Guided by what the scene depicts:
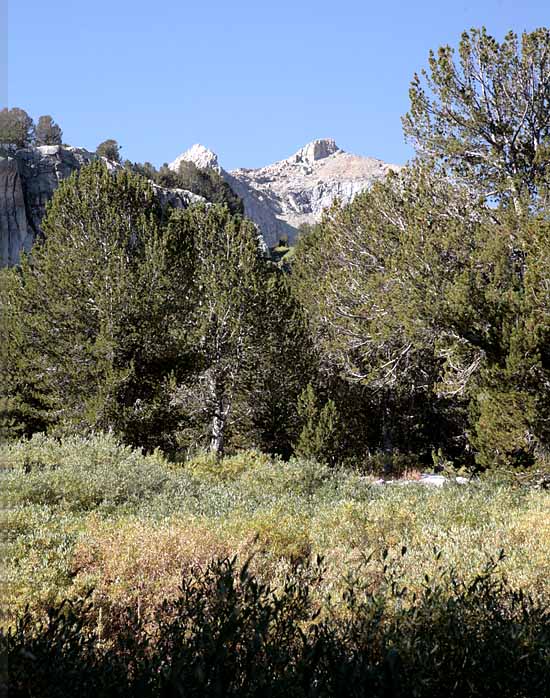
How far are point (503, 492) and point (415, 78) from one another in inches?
349

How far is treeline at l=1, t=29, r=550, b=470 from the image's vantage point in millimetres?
12070

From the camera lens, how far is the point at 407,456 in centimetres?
2066

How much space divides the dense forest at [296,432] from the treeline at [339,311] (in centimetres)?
6

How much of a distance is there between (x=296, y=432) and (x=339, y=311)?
18.4 feet

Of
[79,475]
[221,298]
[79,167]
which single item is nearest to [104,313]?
[221,298]

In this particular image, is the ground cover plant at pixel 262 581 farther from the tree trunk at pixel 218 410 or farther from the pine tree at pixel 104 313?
the tree trunk at pixel 218 410

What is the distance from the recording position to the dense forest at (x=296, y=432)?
2826 millimetres

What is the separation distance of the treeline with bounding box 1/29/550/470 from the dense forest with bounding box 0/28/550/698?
64 millimetres

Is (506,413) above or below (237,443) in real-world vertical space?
above

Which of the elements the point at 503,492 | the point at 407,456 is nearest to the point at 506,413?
the point at 503,492

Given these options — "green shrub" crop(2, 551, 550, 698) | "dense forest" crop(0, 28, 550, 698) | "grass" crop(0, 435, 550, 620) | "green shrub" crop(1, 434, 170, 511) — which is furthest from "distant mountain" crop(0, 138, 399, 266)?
"green shrub" crop(1, 434, 170, 511)

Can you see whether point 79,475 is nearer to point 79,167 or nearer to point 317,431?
point 317,431

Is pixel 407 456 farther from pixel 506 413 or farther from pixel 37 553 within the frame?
pixel 37 553

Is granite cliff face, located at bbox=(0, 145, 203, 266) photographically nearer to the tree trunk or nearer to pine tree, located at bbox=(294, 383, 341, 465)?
the tree trunk
